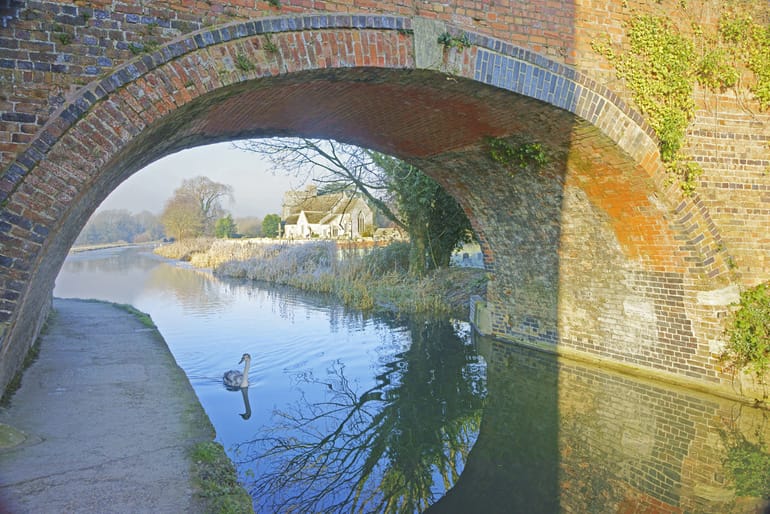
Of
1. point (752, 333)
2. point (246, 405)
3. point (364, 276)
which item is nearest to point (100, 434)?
point (246, 405)

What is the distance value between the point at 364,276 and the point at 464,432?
1080 centimetres

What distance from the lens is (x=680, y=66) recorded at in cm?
635

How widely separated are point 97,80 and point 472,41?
3.33 meters

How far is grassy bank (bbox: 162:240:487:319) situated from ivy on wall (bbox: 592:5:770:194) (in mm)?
7407

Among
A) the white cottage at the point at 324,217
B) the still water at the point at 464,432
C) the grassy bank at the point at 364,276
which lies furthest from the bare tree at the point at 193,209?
the still water at the point at 464,432

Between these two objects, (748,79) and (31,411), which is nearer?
(31,411)

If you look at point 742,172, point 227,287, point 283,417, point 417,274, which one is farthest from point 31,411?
point 227,287

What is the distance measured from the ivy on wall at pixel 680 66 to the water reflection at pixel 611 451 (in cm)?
268

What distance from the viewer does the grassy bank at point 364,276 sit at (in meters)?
13.9

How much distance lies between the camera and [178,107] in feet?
14.2

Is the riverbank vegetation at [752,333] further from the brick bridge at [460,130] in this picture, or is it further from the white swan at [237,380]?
the white swan at [237,380]

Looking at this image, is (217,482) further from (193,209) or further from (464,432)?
(193,209)

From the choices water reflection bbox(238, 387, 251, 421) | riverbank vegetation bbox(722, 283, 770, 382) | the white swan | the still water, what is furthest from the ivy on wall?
the white swan

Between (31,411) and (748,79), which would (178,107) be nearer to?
(31,411)
